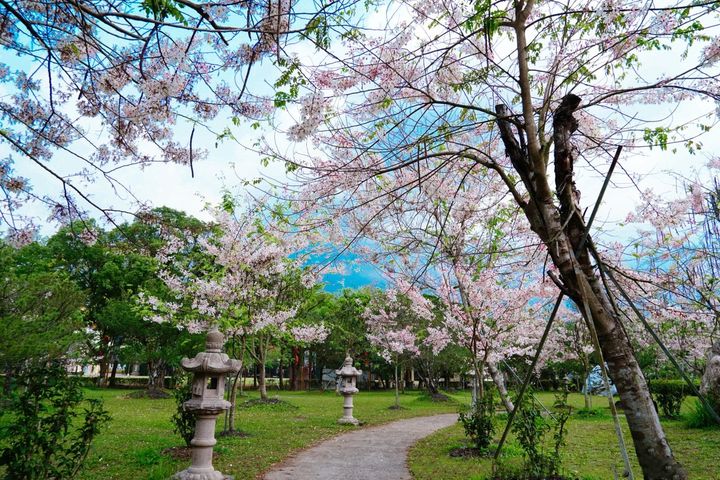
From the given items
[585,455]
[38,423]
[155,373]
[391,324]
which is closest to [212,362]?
[38,423]

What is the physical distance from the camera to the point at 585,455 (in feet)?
24.4

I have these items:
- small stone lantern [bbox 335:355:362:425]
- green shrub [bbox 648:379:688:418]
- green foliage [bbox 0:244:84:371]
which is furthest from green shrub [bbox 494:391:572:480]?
green shrub [bbox 648:379:688:418]

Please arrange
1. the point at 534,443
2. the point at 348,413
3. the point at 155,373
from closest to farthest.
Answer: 1. the point at 534,443
2. the point at 348,413
3. the point at 155,373

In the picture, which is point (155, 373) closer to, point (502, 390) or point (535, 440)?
point (502, 390)

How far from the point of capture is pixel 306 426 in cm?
1085

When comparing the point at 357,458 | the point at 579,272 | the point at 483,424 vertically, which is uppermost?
the point at 579,272

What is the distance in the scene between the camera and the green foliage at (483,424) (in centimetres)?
725

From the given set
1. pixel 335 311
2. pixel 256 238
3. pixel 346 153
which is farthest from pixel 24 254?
pixel 346 153

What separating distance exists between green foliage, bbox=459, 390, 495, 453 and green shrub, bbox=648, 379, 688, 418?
26.4ft

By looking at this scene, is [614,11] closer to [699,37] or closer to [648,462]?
[699,37]

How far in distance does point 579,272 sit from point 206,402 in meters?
4.68

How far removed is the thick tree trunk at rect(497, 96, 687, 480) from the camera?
256 centimetres

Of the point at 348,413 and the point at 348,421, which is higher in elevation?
the point at 348,413

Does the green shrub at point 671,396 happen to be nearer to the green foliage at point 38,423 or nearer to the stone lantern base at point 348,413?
the stone lantern base at point 348,413
